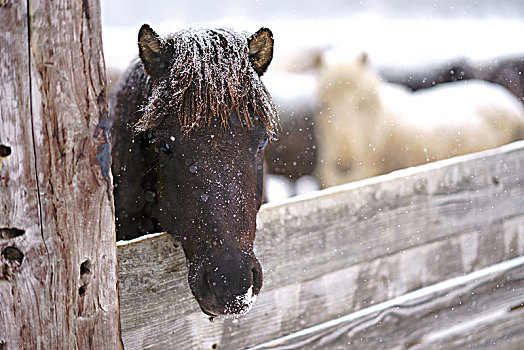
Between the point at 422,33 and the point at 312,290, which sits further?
the point at 422,33

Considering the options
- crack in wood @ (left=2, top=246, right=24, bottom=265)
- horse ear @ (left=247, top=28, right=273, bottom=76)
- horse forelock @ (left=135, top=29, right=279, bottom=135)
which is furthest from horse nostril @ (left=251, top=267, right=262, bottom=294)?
horse ear @ (left=247, top=28, right=273, bottom=76)

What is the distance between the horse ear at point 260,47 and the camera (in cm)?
139

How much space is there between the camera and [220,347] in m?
1.43

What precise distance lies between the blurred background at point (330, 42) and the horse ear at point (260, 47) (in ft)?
8.07

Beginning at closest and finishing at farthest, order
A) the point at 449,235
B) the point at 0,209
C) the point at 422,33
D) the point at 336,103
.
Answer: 1. the point at 0,209
2. the point at 449,235
3. the point at 336,103
4. the point at 422,33

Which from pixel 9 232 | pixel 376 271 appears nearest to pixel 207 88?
pixel 9 232

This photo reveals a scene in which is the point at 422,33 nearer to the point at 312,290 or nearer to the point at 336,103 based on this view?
the point at 336,103

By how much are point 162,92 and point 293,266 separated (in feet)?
2.37

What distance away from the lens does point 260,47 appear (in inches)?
56.1

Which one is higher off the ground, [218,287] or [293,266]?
[218,287]

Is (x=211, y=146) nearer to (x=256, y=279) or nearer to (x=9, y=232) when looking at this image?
(x=256, y=279)

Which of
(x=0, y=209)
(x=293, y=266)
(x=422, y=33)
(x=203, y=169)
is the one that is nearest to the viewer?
(x=0, y=209)

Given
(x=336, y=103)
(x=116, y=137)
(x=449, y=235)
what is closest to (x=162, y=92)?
(x=116, y=137)

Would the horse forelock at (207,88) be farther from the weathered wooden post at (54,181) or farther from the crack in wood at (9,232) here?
the crack in wood at (9,232)
